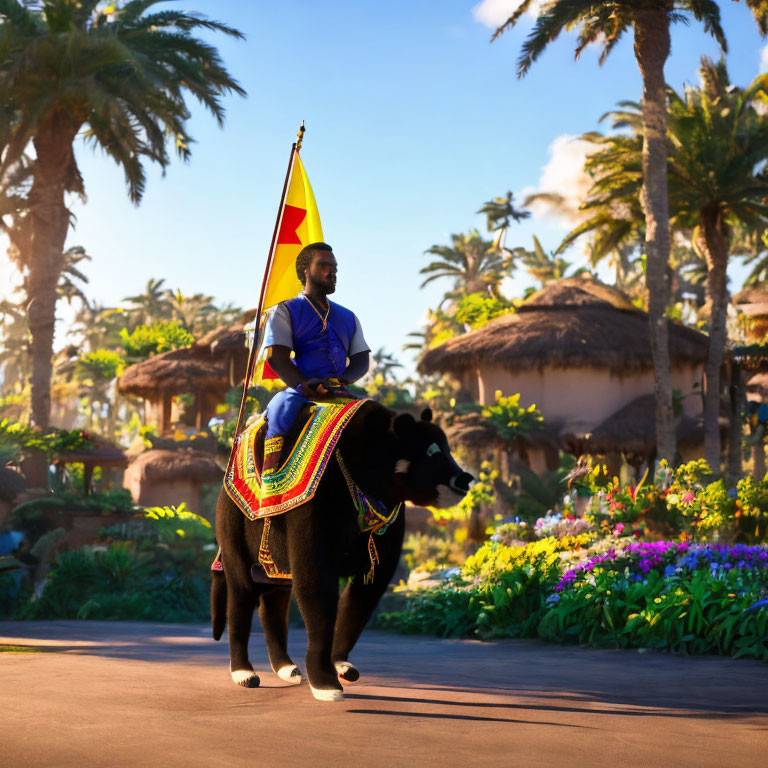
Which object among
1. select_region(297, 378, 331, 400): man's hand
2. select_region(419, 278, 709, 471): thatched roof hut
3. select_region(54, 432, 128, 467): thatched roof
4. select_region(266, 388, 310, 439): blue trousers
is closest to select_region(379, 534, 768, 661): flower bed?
select_region(297, 378, 331, 400): man's hand

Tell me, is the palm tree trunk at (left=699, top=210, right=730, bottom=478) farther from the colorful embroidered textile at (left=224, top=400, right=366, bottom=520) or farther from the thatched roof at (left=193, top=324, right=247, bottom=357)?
the colorful embroidered textile at (left=224, top=400, right=366, bottom=520)

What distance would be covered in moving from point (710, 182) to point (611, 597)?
17.4 m

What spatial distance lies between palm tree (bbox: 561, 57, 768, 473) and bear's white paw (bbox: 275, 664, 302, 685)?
18215mm

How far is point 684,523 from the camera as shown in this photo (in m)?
12.4

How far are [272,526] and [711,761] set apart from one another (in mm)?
2608

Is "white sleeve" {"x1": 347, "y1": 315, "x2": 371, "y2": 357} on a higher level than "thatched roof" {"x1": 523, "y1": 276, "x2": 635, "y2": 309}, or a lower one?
lower

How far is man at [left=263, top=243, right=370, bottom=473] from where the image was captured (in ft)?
17.8

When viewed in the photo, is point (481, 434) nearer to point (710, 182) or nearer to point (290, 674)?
point (710, 182)

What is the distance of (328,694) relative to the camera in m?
4.88

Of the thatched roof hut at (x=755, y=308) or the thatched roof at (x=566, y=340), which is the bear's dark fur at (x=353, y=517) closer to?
the thatched roof at (x=566, y=340)

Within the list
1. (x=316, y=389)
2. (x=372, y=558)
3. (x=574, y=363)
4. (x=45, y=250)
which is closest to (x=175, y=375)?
(x=45, y=250)

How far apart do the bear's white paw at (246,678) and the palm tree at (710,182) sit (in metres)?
18.4

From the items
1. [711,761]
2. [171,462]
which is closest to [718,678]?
[711,761]

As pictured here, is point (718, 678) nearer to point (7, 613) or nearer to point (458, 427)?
point (7, 613)
